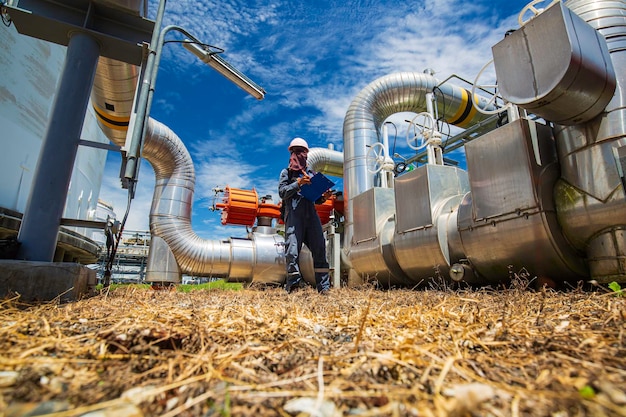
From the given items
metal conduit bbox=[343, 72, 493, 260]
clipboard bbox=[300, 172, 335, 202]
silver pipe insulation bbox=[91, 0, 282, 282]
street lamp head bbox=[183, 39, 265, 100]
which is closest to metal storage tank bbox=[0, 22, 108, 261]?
silver pipe insulation bbox=[91, 0, 282, 282]

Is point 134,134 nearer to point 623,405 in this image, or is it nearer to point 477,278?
point 623,405

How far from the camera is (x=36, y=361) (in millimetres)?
687

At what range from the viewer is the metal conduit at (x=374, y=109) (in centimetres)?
505

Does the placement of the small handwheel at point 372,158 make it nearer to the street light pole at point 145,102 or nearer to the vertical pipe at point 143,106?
the street light pole at point 145,102

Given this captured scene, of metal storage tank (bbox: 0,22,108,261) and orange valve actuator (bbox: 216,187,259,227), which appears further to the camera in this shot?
orange valve actuator (bbox: 216,187,259,227)

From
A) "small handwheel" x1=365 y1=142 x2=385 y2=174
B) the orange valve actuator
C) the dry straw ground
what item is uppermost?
"small handwheel" x1=365 y1=142 x2=385 y2=174

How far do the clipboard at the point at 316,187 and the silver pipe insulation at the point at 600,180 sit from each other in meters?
1.95

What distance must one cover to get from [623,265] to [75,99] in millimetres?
3560

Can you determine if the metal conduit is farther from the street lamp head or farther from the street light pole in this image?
the street light pole

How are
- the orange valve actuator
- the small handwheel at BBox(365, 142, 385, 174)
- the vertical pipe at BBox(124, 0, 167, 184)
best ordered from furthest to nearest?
the orange valve actuator
the small handwheel at BBox(365, 142, 385, 174)
the vertical pipe at BBox(124, 0, 167, 184)

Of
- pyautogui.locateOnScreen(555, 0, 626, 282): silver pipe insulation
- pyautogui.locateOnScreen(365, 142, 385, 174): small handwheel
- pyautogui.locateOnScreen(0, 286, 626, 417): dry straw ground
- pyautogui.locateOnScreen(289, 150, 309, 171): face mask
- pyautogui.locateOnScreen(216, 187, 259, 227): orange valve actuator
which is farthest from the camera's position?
pyautogui.locateOnScreen(216, 187, 259, 227): orange valve actuator

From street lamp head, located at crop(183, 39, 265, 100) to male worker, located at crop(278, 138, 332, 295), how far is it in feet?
2.48

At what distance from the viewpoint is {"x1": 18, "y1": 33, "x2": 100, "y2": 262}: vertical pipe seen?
1917mm

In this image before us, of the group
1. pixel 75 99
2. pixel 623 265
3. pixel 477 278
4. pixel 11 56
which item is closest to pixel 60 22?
pixel 75 99
